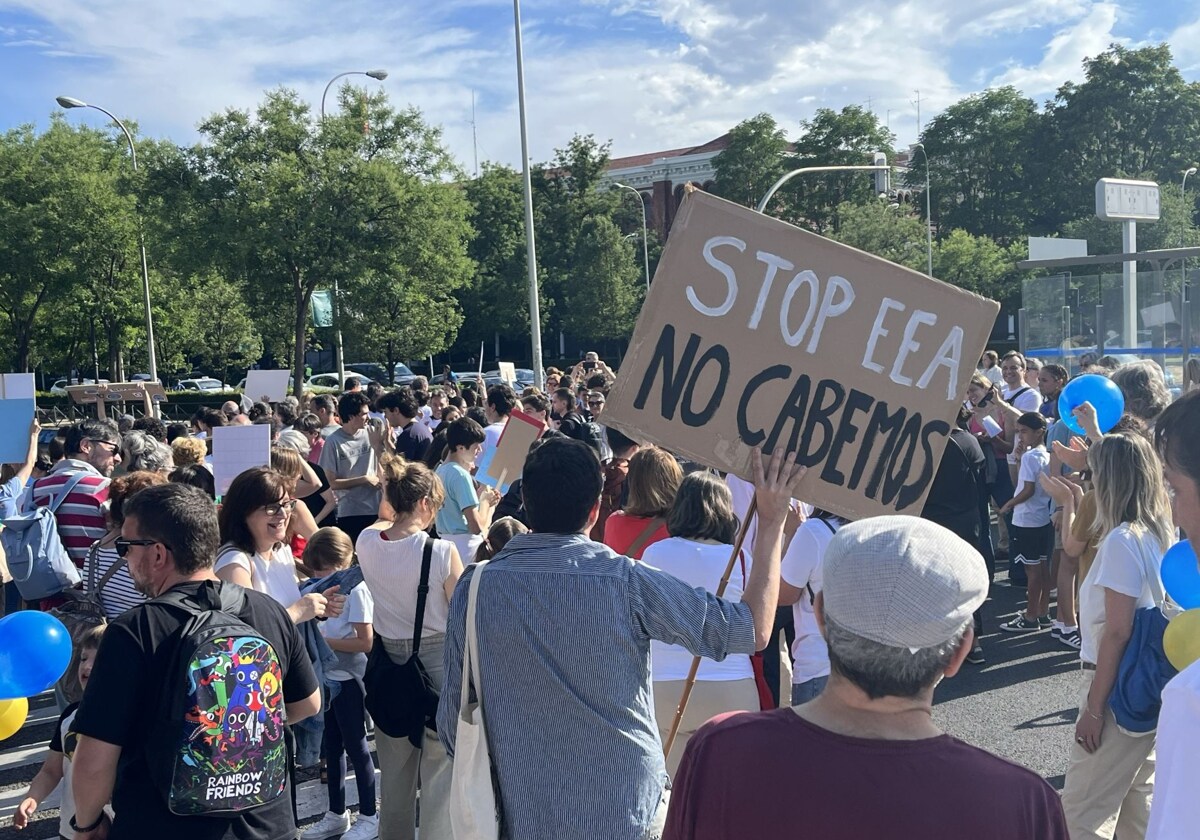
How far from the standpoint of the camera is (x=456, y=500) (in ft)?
20.6

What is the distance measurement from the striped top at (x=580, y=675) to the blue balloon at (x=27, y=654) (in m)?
1.74

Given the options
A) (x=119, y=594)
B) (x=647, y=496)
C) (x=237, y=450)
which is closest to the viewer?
(x=647, y=496)

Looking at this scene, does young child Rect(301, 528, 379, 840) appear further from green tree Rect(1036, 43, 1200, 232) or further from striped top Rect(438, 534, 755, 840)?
green tree Rect(1036, 43, 1200, 232)

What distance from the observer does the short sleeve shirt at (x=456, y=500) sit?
6293mm

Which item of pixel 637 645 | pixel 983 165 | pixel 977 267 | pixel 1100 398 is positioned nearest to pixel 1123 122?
pixel 983 165

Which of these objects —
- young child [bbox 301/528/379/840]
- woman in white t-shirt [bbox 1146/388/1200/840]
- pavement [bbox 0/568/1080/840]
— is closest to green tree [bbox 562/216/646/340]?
pavement [bbox 0/568/1080/840]

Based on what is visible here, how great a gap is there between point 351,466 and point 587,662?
6133mm

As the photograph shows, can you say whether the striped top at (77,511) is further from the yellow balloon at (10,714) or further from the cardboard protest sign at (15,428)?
the yellow balloon at (10,714)

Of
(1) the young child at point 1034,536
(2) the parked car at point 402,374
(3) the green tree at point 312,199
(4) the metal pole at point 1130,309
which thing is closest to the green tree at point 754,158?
(2) the parked car at point 402,374

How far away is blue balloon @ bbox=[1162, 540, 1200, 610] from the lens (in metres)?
2.89

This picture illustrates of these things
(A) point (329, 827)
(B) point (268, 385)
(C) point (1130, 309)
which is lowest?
(A) point (329, 827)

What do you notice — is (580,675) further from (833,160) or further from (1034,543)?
(833,160)

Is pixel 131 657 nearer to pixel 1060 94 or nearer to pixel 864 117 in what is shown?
pixel 864 117

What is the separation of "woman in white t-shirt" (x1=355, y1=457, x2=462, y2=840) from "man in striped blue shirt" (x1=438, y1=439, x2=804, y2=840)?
161cm
